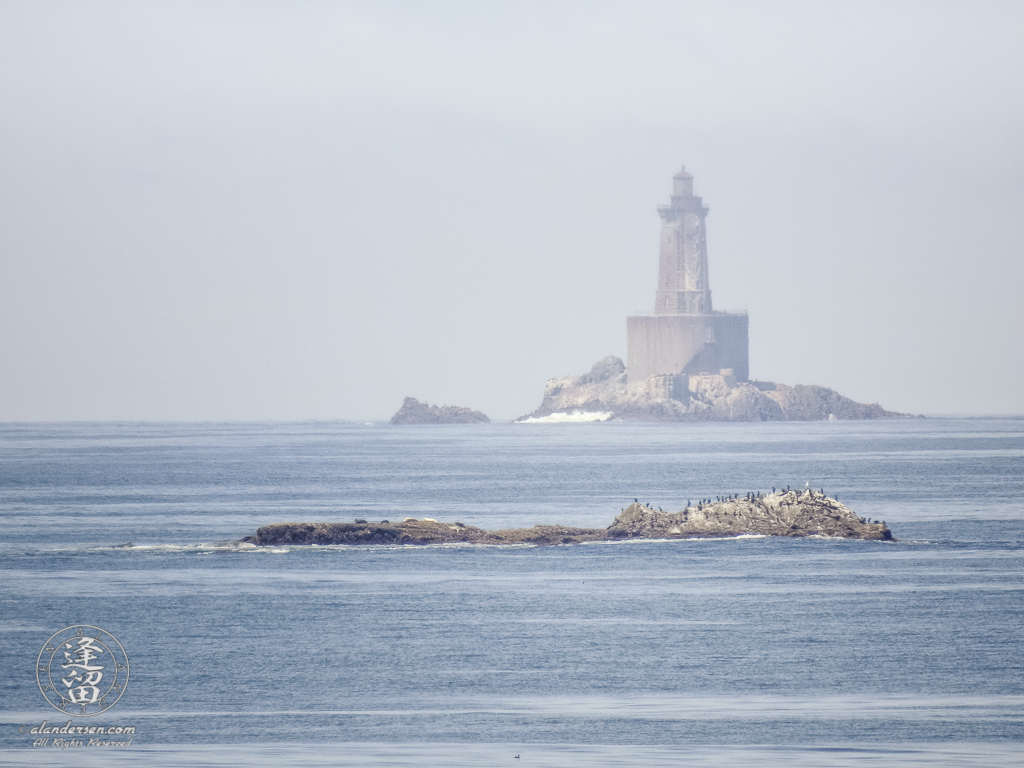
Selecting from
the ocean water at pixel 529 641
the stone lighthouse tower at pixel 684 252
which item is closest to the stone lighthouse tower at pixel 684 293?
the stone lighthouse tower at pixel 684 252

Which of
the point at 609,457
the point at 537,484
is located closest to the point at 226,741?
the point at 537,484

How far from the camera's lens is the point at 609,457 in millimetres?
114312

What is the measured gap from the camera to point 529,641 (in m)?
29.7

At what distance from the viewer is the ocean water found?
853 inches

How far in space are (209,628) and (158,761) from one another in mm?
11174

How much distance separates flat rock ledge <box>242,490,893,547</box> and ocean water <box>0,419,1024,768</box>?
456mm

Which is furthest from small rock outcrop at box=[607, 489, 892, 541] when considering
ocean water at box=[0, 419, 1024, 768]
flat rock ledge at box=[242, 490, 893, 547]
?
ocean water at box=[0, 419, 1024, 768]

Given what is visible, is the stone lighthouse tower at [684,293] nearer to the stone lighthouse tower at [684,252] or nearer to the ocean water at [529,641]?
the stone lighthouse tower at [684,252]

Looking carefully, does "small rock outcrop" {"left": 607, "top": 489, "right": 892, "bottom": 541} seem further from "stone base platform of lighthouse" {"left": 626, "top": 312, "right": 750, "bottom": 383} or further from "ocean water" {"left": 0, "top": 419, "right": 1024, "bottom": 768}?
"stone base platform of lighthouse" {"left": 626, "top": 312, "right": 750, "bottom": 383}

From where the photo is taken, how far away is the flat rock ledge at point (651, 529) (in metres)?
45.4

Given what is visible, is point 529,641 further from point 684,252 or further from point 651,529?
point 684,252

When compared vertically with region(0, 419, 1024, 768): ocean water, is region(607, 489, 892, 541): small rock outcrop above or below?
above

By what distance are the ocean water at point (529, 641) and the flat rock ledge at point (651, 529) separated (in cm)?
46

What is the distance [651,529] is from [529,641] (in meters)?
16.9
